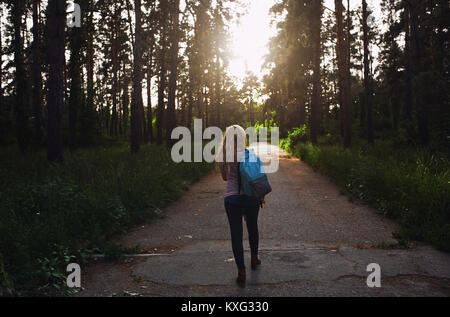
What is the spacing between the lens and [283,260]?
571cm

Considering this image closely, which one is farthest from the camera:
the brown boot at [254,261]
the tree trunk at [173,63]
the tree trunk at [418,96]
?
the tree trunk at [173,63]

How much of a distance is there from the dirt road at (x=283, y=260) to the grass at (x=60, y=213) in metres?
0.42

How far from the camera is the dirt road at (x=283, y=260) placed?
462 centimetres

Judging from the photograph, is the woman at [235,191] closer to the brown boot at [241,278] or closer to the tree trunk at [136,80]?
the brown boot at [241,278]

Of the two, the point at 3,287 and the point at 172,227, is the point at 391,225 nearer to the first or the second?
the point at 172,227

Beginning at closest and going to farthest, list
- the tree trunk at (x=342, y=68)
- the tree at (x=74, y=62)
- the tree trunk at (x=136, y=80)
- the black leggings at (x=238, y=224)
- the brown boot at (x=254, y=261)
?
the black leggings at (x=238, y=224)
the brown boot at (x=254, y=261)
the tree at (x=74, y=62)
the tree trunk at (x=136, y=80)
the tree trunk at (x=342, y=68)

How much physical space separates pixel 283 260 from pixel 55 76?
10429 mm

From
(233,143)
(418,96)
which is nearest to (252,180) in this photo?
(233,143)

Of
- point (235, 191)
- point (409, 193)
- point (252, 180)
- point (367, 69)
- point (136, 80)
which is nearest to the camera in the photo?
point (252, 180)

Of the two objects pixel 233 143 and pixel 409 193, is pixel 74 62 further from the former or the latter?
pixel 409 193

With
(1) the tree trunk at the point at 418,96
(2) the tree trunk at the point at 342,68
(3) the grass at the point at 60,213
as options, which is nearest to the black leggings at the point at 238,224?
(3) the grass at the point at 60,213

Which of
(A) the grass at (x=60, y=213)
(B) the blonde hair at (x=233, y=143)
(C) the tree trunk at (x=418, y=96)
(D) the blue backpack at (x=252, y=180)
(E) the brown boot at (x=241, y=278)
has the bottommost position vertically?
(E) the brown boot at (x=241, y=278)
